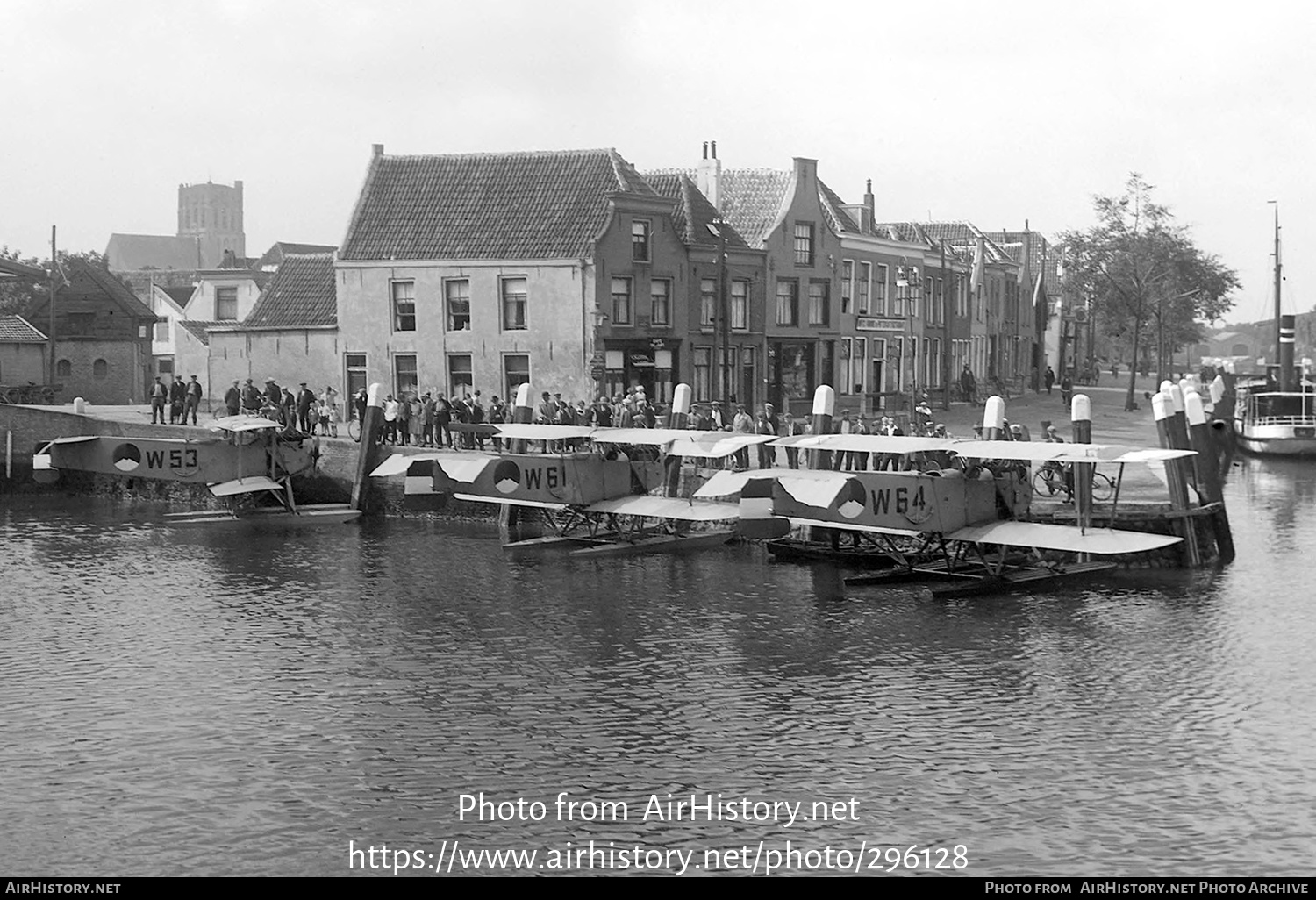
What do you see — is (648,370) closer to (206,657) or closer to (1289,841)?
(206,657)

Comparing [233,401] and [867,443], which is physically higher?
[233,401]

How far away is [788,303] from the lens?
6247 cm

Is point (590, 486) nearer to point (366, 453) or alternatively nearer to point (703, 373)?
point (366, 453)

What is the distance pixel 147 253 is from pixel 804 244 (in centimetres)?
13948


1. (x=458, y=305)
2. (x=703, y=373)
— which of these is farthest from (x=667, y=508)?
(x=703, y=373)

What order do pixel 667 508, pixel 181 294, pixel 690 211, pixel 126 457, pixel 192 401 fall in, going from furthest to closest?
pixel 181 294, pixel 690 211, pixel 192 401, pixel 126 457, pixel 667 508

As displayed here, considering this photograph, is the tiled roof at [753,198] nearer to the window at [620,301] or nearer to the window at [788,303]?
the window at [788,303]

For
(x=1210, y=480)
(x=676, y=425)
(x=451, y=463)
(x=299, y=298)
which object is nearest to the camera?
(x=1210, y=480)

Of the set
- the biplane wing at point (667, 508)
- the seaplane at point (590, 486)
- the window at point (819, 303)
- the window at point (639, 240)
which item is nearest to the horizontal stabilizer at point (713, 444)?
the seaplane at point (590, 486)

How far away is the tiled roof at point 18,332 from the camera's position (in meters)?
72.1

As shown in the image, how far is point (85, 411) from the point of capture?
180 ft

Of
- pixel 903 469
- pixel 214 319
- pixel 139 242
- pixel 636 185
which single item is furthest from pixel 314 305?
pixel 139 242

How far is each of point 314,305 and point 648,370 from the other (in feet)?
45.6

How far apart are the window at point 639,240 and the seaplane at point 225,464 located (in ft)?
48.1
